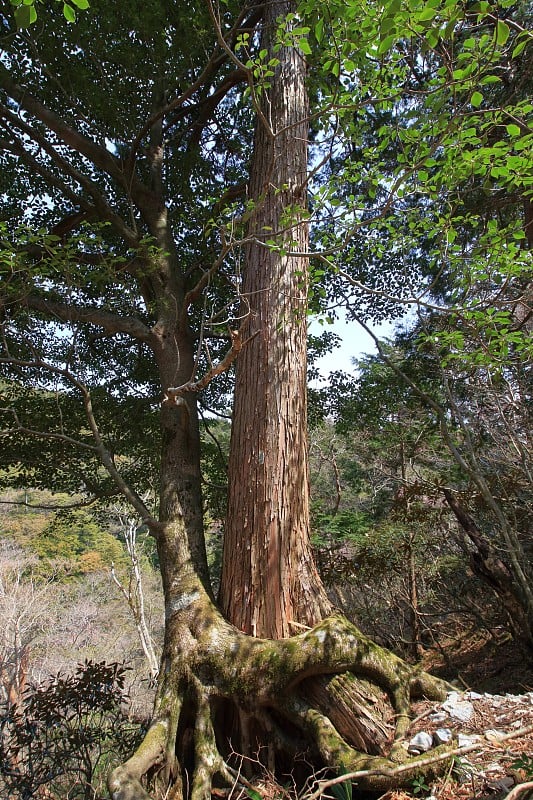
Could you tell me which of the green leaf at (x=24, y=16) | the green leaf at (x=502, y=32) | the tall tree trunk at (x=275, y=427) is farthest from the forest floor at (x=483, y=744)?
the green leaf at (x=24, y=16)

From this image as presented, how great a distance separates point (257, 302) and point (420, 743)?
2.67m

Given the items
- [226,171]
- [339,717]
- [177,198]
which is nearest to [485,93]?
[226,171]

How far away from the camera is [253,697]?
2.37 m

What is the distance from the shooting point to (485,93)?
5324 mm

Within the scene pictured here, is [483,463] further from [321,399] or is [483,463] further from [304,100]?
[304,100]

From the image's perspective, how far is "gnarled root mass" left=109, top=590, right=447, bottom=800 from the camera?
2.25 m

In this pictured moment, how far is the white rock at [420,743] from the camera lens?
2.10 m

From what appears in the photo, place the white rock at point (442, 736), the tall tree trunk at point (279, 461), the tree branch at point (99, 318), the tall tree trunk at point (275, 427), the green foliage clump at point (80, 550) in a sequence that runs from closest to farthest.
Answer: the white rock at point (442, 736) → the tall tree trunk at point (279, 461) → the tall tree trunk at point (275, 427) → the tree branch at point (99, 318) → the green foliage clump at point (80, 550)

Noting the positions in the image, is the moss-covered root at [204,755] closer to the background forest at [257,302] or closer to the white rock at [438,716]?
the background forest at [257,302]

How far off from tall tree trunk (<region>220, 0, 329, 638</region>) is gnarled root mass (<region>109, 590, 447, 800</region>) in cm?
19

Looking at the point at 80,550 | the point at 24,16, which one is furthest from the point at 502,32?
the point at 80,550

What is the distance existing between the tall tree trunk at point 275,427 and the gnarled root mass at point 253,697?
19 centimetres

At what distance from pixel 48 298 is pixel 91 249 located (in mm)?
753

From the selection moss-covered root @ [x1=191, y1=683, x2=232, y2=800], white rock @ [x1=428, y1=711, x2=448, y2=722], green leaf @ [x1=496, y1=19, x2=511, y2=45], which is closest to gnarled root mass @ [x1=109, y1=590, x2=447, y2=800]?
moss-covered root @ [x1=191, y1=683, x2=232, y2=800]
